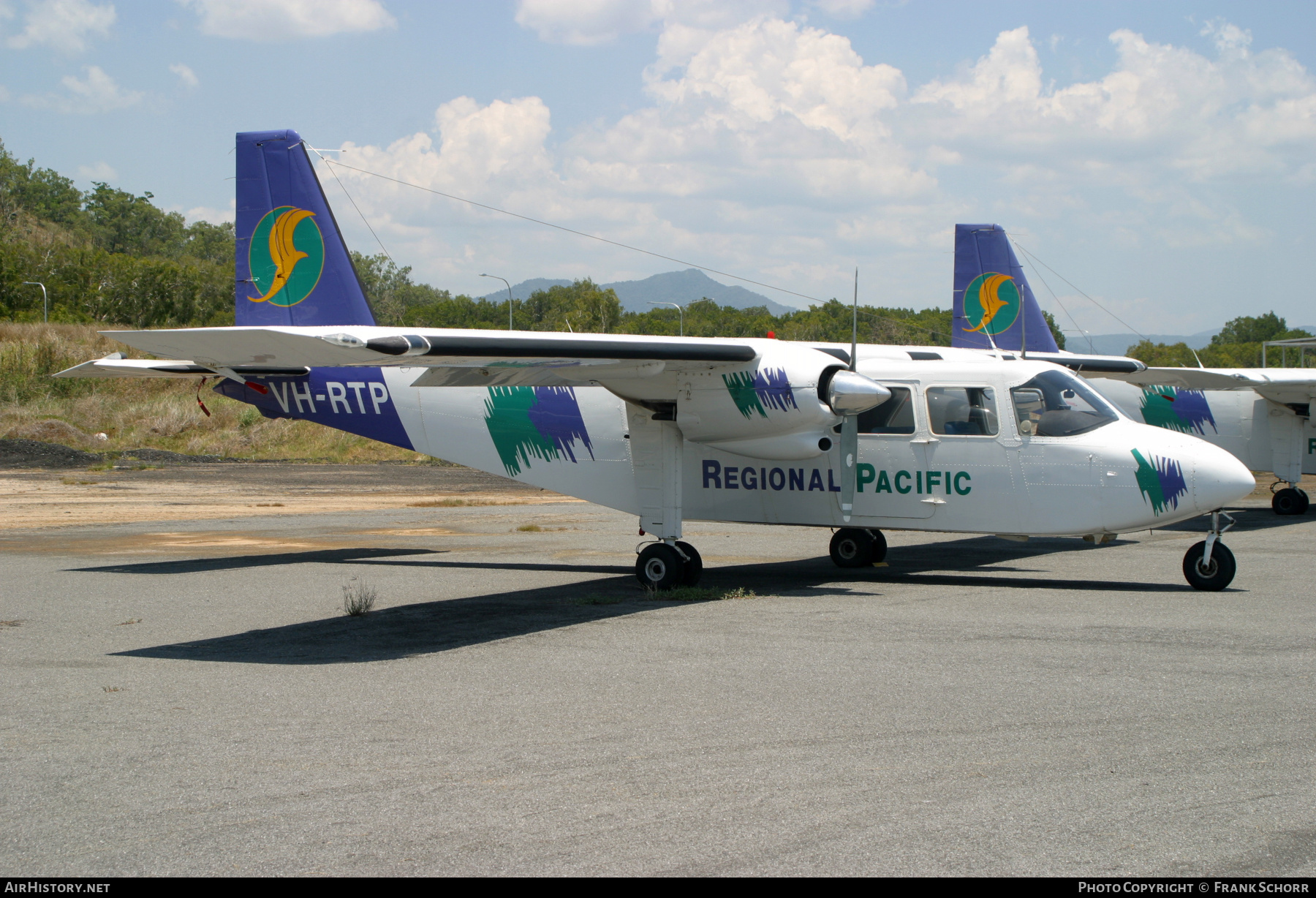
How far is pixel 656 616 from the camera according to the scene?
427 inches

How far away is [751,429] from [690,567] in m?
1.83

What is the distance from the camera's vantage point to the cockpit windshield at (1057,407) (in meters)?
12.3

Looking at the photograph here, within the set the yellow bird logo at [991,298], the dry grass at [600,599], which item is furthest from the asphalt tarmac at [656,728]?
the yellow bird logo at [991,298]

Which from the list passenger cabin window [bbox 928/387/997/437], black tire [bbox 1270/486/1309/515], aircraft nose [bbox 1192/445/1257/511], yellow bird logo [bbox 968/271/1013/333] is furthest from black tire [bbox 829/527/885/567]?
black tire [bbox 1270/486/1309/515]

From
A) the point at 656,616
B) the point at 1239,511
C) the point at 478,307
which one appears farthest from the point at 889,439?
the point at 478,307

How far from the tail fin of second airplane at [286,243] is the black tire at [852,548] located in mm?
7537

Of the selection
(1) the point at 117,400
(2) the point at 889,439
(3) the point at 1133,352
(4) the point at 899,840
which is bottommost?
(4) the point at 899,840

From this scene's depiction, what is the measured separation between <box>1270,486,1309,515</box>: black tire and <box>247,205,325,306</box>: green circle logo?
20238mm

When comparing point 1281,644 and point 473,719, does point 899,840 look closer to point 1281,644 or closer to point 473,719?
point 473,719

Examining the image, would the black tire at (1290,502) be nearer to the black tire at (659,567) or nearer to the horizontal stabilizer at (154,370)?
the black tire at (659,567)

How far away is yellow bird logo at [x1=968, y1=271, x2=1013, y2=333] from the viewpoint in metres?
24.3

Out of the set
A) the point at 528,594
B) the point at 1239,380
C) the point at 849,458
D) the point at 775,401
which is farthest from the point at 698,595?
the point at 1239,380

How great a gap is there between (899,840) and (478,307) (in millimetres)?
95342

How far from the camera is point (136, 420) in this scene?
43.5 m
